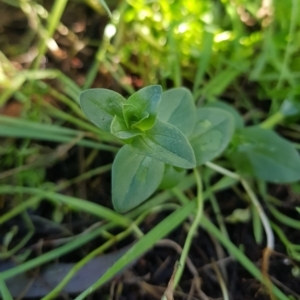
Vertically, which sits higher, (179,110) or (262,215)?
(179,110)

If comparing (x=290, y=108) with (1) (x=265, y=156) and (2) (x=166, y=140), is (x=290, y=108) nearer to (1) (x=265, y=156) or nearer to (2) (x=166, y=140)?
(1) (x=265, y=156)

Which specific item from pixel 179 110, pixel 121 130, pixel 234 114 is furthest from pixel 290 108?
pixel 121 130

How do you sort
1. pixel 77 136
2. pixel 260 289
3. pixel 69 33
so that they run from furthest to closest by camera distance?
1. pixel 69 33
2. pixel 77 136
3. pixel 260 289

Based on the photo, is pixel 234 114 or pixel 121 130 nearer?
pixel 121 130

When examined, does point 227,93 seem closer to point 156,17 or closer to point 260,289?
point 156,17

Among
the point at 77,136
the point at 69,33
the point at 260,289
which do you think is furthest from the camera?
the point at 69,33

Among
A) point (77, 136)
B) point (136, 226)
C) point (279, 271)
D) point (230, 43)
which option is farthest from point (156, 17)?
point (279, 271)
